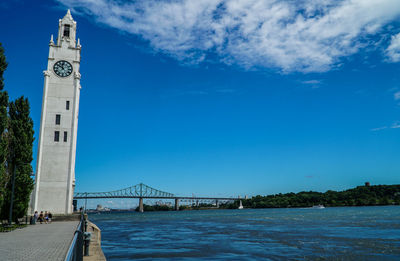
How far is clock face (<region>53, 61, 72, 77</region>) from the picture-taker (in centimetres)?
4425

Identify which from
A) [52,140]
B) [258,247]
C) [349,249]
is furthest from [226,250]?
[52,140]

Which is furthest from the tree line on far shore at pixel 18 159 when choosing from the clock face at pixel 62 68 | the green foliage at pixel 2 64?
the clock face at pixel 62 68

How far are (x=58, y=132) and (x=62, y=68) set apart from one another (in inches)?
336

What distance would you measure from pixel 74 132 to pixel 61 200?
27.6ft

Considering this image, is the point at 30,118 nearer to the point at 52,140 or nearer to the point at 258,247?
the point at 52,140

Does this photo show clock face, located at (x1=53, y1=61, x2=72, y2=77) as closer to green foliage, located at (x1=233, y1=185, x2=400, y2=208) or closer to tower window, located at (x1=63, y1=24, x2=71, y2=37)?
tower window, located at (x1=63, y1=24, x2=71, y2=37)

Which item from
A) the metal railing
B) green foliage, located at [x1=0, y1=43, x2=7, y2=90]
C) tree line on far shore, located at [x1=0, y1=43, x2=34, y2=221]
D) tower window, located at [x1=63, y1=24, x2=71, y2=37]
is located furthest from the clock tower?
the metal railing

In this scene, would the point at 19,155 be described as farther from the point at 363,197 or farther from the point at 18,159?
the point at 363,197

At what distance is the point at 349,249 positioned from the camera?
23172 millimetres

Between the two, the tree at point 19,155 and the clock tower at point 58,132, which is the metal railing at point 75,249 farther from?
the clock tower at point 58,132

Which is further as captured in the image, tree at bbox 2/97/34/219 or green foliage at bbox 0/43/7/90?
tree at bbox 2/97/34/219

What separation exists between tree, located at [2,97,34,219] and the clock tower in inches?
437

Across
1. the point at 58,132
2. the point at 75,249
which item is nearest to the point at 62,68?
the point at 58,132

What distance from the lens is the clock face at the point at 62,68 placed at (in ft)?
145
